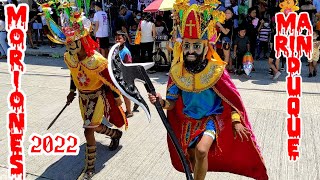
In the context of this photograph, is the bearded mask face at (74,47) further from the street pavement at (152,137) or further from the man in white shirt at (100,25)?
the man in white shirt at (100,25)

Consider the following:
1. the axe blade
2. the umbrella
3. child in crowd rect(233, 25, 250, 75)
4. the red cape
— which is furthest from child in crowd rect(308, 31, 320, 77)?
the axe blade

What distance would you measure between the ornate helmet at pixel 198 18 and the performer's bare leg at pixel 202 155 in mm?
927

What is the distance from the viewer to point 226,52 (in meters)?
8.13

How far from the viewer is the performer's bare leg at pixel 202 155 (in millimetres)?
3031

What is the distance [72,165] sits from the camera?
14.3 ft

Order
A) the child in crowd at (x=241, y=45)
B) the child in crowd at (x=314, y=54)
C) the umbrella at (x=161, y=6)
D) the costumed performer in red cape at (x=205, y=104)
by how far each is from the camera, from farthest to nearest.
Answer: the umbrella at (x=161, y=6) → the child in crowd at (x=241, y=45) → the child in crowd at (x=314, y=54) → the costumed performer in red cape at (x=205, y=104)

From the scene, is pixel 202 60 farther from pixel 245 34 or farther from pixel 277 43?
pixel 245 34

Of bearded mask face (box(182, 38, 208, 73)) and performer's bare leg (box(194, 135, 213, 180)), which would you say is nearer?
performer's bare leg (box(194, 135, 213, 180))

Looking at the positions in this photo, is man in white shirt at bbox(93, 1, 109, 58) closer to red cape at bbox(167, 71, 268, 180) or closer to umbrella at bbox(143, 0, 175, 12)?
umbrella at bbox(143, 0, 175, 12)

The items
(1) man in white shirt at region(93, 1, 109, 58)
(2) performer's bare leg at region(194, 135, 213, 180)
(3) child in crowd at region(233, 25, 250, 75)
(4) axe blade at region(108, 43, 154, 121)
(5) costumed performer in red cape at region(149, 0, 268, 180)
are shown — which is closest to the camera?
(4) axe blade at region(108, 43, 154, 121)

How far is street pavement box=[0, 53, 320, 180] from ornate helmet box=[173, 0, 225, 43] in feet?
5.43

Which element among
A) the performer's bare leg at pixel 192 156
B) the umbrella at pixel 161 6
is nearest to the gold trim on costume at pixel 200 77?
the performer's bare leg at pixel 192 156

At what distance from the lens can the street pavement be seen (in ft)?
13.3

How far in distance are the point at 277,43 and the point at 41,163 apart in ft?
16.8
